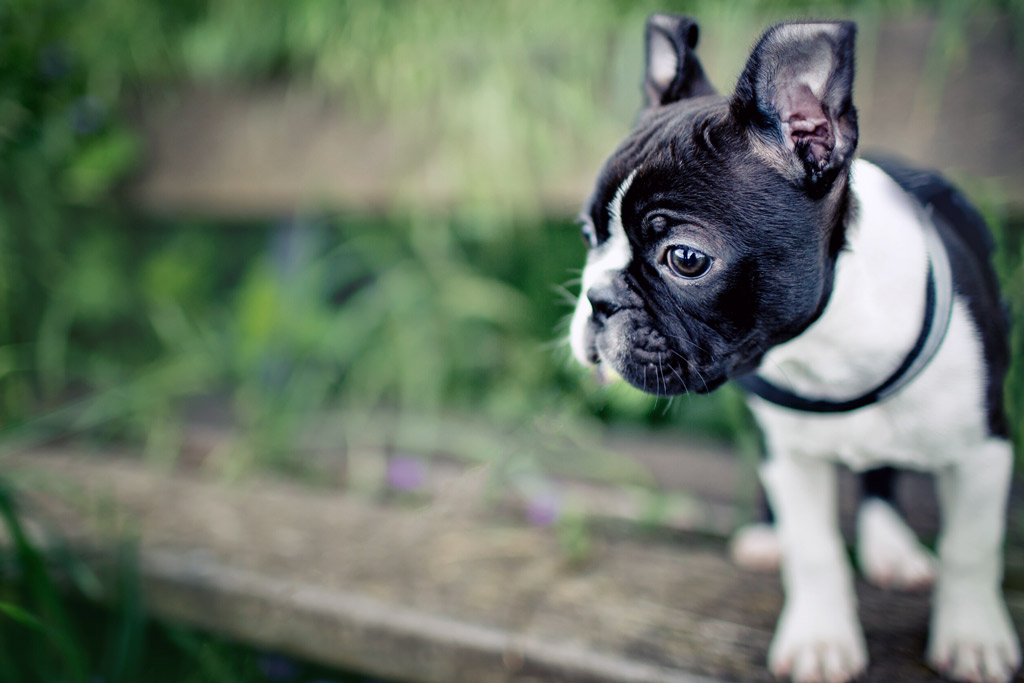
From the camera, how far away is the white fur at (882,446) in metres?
1.04

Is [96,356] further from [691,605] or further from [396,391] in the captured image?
[691,605]

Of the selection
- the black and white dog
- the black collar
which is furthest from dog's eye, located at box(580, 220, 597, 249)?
the black collar

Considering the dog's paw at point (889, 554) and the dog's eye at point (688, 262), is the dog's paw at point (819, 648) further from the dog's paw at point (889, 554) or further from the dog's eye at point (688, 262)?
the dog's eye at point (688, 262)

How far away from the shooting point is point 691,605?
4.71ft

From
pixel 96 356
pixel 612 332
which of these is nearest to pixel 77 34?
pixel 96 356

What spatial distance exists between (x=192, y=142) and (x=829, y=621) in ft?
9.02

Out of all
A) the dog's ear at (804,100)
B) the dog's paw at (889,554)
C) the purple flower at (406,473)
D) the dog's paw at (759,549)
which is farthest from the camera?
the purple flower at (406,473)

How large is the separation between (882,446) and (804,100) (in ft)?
1.94

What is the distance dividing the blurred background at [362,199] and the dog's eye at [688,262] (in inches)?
33.7

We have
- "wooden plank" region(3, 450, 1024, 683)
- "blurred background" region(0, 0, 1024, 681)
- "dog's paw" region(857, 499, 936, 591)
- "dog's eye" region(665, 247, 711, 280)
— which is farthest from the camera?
"blurred background" region(0, 0, 1024, 681)

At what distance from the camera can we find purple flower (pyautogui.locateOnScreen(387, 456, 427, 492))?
2145 mm

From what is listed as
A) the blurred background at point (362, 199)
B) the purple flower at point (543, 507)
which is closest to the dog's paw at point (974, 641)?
the blurred background at point (362, 199)

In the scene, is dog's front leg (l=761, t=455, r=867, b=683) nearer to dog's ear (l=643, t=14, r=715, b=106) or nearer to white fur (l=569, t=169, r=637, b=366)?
→ white fur (l=569, t=169, r=637, b=366)

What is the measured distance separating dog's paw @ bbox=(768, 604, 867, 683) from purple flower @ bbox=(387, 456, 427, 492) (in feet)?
3.96
